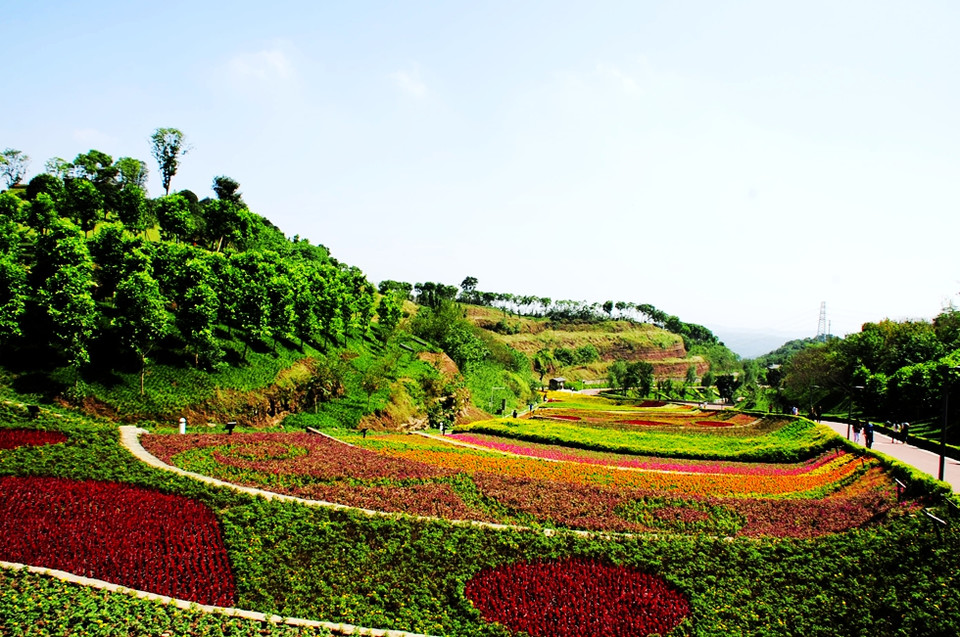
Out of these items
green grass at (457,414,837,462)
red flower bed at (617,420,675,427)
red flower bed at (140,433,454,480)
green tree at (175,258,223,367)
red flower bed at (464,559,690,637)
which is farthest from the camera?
red flower bed at (617,420,675,427)

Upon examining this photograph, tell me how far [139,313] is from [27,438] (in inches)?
429

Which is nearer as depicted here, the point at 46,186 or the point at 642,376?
the point at 46,186

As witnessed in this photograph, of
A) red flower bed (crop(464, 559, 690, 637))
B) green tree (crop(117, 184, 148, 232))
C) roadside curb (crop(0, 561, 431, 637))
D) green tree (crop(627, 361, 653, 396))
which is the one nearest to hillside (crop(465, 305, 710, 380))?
green tree (crop(627, 361, 653, 396))

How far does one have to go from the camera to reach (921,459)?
2469 centimetres

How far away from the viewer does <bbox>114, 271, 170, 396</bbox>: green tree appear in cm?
2794

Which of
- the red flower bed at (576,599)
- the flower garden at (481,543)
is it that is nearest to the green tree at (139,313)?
the flower garden at (481,543)

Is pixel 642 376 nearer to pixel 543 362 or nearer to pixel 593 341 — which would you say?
pixel 543 362

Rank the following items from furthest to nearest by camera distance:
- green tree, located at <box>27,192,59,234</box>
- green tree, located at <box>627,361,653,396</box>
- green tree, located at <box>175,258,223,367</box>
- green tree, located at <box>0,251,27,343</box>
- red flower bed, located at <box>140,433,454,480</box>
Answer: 1. green tree, located at <box>627,361,653,396</box>
2. green tree, located at <box>27,192,59,234</box>
3. green tree, located at <box>175,258,223,367</box>
4. green tree, located at <box>0,251,27,343</box>
5. red flower bed, located at <box>140,433,454,480</box>

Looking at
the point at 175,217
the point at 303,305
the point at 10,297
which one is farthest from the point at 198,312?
the point at 175,217

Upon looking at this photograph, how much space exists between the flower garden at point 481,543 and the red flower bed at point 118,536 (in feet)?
0.16

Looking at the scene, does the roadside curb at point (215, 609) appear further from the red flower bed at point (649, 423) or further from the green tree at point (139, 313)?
the red flower bed at point (649, 423)

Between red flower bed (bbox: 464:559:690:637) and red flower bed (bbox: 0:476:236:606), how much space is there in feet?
16.8

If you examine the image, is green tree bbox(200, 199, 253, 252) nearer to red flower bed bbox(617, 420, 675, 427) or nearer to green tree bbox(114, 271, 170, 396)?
green tree bbox(114, 271, 170, 396)

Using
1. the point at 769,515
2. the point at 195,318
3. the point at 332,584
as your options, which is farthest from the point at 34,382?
the point at 769,515
